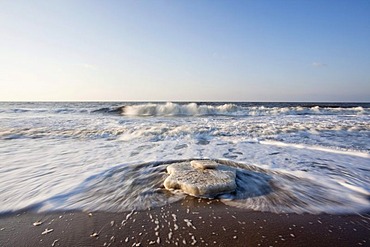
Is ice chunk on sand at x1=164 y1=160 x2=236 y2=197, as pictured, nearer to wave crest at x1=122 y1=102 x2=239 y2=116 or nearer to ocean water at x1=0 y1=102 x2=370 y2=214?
ocean water at x1=0 y1=102 x2=370 y2=214

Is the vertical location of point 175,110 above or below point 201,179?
below

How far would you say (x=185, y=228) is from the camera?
2.10m

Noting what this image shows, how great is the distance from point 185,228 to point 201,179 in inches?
38.9

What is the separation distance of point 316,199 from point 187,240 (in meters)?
1.77

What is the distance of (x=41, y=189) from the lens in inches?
118

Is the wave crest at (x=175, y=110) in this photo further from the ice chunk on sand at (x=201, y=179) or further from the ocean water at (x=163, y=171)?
the ice chunk on sand at (x=201, y=179)

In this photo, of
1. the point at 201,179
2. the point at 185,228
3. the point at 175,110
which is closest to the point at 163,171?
the point at 201,179

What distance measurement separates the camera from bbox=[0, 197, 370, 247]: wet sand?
1.89m

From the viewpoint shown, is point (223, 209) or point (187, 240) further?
point (223, 209)

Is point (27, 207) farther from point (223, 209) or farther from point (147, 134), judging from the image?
point (147, 134)

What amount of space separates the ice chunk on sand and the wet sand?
1.02 ft

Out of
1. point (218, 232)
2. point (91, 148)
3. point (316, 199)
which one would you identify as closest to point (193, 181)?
point (218, 232)

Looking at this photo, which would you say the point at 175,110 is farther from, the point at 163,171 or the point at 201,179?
the point at 201,179

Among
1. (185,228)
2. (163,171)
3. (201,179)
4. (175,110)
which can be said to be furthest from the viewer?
(175,110)
